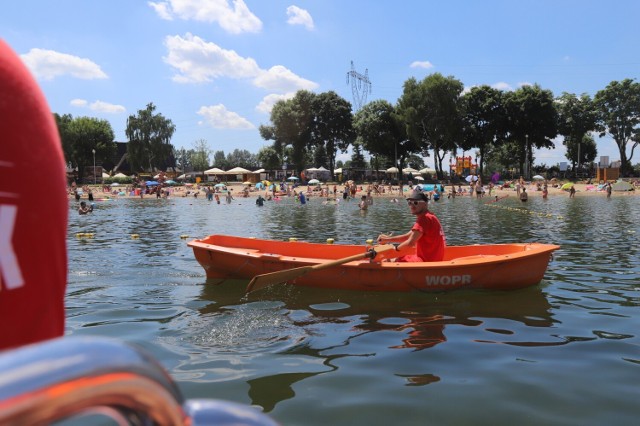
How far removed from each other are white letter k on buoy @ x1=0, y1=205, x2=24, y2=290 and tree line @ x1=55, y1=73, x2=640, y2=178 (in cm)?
6296

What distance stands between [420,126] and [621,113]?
2978cm

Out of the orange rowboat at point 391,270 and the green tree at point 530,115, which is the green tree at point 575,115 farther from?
the orange rowboat at point 391,270

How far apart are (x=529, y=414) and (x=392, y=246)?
201 inches

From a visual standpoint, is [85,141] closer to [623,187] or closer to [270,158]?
[270,158]

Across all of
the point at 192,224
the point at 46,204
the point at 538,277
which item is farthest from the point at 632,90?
the point at 46,204

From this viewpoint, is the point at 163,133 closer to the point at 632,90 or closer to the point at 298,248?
the point at 632,90

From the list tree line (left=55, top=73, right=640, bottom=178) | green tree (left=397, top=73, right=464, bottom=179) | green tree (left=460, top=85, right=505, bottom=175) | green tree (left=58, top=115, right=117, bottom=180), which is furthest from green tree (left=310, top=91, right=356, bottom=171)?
green tree (left=58, top=115, right=117, bottom=180)

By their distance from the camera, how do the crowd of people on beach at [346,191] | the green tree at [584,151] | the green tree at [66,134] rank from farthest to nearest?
the green tree at [584,151] < the green tree at [66,134] < the crowd of people on beach at [346,191]

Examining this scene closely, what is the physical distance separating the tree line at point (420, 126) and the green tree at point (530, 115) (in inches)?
4.9

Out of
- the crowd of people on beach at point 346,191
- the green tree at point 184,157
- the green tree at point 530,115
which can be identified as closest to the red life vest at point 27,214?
the crowd of people on beach at point 346,191

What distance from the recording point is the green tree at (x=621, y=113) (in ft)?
223

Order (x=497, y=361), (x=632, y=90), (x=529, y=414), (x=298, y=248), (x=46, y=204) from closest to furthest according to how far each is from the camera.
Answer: (x=46, y=204) → (x=529, y=414) → (x=497, y=361) → (x=298, y=248) → (x=632, y=90)

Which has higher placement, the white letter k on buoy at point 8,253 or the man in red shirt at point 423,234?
the white letter k on buoy at point 8,253

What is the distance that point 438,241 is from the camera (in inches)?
385
